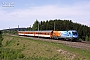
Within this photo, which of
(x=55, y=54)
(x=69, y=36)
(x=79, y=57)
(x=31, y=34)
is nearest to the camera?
(x=79, y=57)

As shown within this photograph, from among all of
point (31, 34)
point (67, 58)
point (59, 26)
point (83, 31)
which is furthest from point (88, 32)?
point (67, 58)

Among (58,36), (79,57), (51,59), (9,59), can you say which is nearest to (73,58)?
(79,57)

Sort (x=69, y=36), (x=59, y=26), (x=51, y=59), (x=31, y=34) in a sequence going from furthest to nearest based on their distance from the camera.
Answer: (x=59, y=26) < (x=31, y=34) < (x=69, y=36) < (x=51, y=59)

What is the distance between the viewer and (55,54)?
1019 inches

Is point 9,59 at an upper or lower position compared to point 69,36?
lower

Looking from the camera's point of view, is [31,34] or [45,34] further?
[31,34]

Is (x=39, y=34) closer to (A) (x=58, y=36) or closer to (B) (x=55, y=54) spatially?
(A) (x=58, y=36)

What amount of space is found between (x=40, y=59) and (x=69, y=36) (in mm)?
23167

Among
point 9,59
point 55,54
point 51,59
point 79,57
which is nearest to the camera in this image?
point 79,57

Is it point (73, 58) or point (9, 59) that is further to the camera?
point (9, 59)

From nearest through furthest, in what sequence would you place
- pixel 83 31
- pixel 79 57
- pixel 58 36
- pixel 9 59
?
pixel 79 57, pixel 9 59, pixel 58 36, pixel 83 31

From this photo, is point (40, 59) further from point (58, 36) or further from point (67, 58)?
point (58, 36)

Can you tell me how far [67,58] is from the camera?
22.4 m

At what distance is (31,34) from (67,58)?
56.6 m
